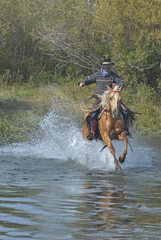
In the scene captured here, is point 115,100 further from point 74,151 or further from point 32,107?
point 32,107

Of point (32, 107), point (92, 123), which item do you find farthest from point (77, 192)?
point (32, 107)

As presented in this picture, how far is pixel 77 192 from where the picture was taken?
1009 centimetres

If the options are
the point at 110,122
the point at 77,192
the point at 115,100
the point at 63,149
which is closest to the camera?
the point at 77,192

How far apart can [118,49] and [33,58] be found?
29.0ft

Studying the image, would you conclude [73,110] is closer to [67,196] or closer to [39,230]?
[67,196]

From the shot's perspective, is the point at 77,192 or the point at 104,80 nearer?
the point at 77,192

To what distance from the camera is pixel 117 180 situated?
11812mm

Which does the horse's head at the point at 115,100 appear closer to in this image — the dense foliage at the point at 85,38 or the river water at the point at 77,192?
the river water at the point at 77,192

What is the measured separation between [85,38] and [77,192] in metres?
20.1

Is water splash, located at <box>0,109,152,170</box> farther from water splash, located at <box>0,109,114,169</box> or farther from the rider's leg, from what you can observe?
the rider's leg

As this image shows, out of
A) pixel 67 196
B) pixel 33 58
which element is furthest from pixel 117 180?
pixel 33 58

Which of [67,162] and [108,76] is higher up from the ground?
[108,76]

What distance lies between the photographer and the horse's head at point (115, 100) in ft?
45.1

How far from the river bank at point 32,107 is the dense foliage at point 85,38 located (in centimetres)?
159
